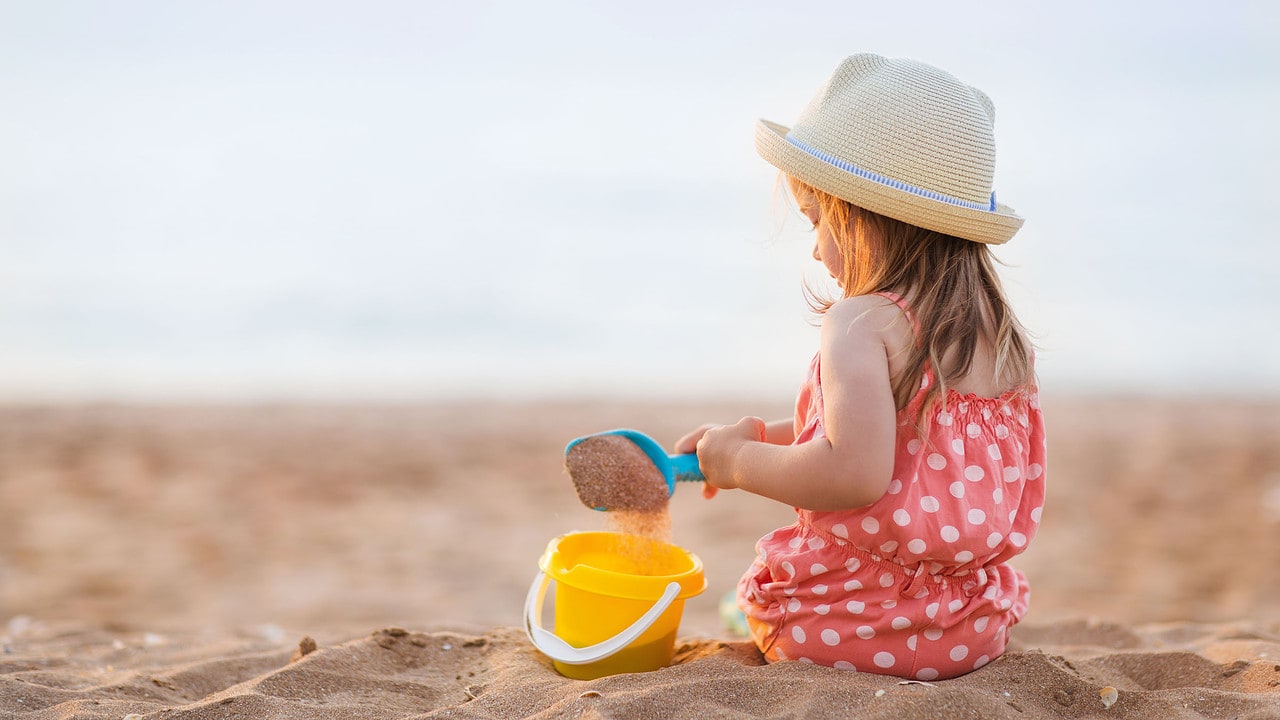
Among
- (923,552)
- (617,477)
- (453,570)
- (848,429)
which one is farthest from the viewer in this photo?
(453,570)

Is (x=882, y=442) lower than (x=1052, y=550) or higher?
higher

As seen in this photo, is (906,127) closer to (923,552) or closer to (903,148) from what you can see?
(903,148)

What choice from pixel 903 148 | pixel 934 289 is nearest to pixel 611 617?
pixel 934 289

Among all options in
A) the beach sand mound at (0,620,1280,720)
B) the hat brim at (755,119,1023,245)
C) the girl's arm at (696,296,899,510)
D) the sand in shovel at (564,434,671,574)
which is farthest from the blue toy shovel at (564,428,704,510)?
the hat brim at (755,119,1023,245)

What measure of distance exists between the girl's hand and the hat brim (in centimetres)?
49

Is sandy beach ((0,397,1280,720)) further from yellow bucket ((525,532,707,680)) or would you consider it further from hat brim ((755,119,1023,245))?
hat brim ((755,119,1023,245))

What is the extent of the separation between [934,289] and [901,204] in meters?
0.18

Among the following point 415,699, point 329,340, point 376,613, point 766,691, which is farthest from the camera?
point 329,340

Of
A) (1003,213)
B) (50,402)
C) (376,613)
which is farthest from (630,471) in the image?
(50,402)

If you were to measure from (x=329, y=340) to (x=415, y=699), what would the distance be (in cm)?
1161

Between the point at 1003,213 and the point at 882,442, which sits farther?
the point at 1003,213

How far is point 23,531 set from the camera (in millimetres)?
→ 5211

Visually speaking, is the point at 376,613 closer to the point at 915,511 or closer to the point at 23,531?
the point at 23,531

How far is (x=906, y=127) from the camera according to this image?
2020 mm
